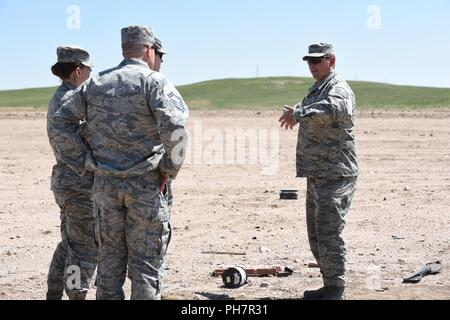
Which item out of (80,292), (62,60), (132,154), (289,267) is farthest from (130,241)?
(289,267)

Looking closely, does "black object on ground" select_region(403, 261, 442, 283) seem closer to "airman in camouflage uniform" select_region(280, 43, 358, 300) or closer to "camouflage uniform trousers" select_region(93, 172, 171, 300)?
"airman in camouflage uniform" select_region(280, 43, 358, 300)

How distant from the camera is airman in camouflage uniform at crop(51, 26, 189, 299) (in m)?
6.19

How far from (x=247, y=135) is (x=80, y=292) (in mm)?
21458

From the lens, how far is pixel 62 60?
7.28 meters

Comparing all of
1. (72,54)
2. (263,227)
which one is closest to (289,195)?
(263,227)

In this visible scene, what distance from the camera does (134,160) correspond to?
626cm

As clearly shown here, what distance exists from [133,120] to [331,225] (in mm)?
2364

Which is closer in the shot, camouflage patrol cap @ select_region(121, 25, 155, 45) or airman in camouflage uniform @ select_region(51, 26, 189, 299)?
airman in camouflage uniform @ select_region(51, 26, 189, 299)

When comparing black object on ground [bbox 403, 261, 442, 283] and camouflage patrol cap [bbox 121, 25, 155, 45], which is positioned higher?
camouflage patrol cap [bbox 121, 25, 155, 45]

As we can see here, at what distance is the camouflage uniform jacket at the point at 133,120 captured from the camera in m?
6.14

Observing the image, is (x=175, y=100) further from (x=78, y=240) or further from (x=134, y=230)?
(x=78, y=240)

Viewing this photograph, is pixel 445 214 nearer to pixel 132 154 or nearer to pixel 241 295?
pixel 241 295

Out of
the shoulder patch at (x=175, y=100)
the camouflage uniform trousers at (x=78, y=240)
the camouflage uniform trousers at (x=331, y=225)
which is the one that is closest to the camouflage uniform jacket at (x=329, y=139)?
the camouflage uniform trousers at (x=331, y=225)

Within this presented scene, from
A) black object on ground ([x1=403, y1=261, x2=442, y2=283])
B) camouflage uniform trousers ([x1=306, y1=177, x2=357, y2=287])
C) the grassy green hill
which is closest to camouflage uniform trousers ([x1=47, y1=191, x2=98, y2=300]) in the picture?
camouflage uniform trousers ([x1=306, y1=177, x2=357, y2=287])
